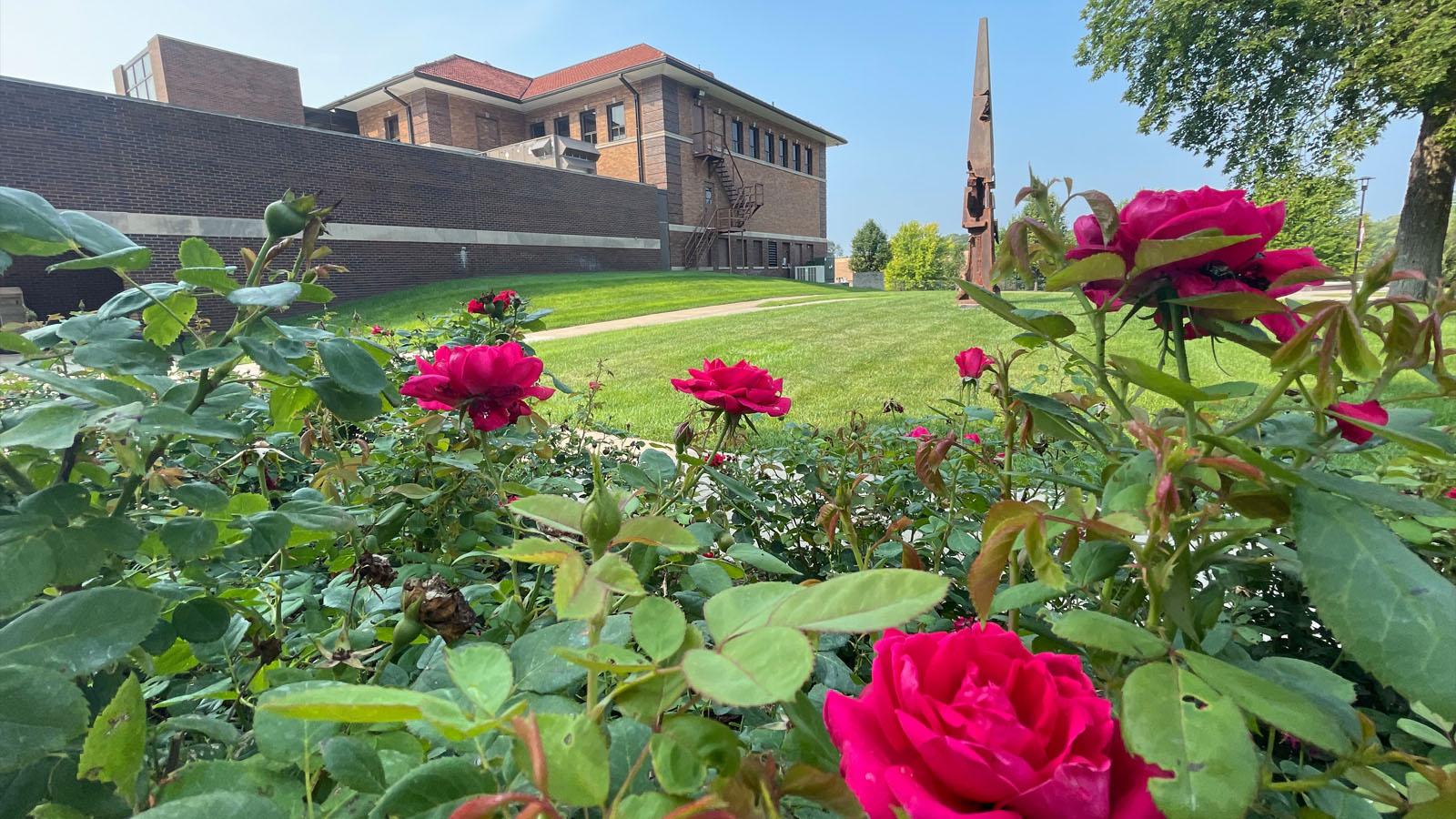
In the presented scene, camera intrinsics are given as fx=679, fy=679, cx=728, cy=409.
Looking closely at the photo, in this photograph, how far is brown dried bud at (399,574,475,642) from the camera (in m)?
0.50

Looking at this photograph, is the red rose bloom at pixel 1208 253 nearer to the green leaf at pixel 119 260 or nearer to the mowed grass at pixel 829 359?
the green leaf at pixel 119 260

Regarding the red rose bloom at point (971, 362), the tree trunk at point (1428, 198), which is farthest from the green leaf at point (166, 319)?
the tree trunk at point (1428, 198)

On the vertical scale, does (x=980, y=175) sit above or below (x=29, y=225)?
above

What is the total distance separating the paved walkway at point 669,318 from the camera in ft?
26.1

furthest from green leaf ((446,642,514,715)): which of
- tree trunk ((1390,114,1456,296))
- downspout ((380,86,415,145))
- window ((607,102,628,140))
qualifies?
downspout ((380,86,415,145))

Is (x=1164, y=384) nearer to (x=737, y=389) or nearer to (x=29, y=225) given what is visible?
(x=737, y=389)

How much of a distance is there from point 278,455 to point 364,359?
1.12 metres

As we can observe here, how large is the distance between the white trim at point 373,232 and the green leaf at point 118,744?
871 cm

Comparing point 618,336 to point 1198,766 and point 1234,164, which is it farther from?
point 1234,164

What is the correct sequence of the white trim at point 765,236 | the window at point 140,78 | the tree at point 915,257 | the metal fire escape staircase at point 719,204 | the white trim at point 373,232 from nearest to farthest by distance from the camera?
1. the white trim at point 373,232
2. the window at point 140,78
3. the white trim at point 765,236
4. the metal fire escape staircase at point 719,204
5. the tree at point 915,257

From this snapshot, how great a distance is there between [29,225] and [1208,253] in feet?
2.73

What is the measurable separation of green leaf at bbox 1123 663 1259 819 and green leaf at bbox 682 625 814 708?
0.16 meters

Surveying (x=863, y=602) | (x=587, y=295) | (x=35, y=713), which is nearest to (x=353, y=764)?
(x=35, y=713)

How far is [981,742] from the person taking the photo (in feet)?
0.90
